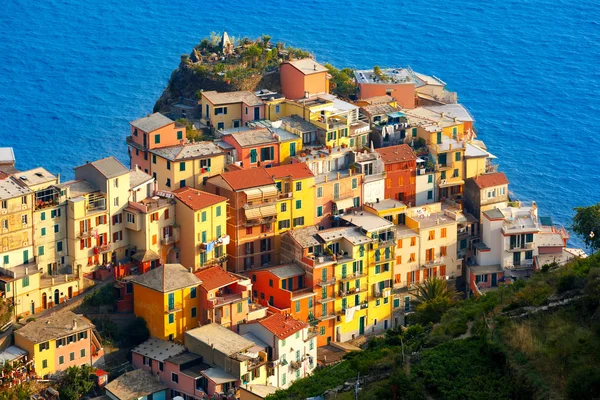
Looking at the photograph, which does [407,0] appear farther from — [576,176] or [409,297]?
[409,297]

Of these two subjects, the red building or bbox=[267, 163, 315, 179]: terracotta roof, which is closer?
bbox=[267, 163, 315, 179]: terracotta roof

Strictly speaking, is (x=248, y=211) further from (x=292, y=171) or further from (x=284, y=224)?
(x=292, y=171)

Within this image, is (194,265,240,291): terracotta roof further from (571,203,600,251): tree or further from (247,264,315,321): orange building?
(571,203,600,251): tree

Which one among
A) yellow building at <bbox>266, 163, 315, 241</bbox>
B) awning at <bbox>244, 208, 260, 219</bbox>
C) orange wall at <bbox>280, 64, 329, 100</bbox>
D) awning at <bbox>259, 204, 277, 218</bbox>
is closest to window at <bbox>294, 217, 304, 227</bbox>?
yellow building at <bbox>266, 163, 315, 241</bbox>

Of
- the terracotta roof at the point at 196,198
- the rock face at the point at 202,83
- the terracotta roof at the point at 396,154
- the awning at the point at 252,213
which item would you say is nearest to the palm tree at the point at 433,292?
the terracotta roof at the point at 396,154

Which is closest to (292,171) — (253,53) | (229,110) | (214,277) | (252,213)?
(252,213)

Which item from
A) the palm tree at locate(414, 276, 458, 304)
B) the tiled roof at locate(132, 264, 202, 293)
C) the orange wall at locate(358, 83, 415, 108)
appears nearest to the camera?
the tiled roof at locate(132, 264, 202, 293)

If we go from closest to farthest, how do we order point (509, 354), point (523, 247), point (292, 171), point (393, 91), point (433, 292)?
point (509, 354), point (292, 171), point (433, 292), point (523, 247), point (393, 91)
